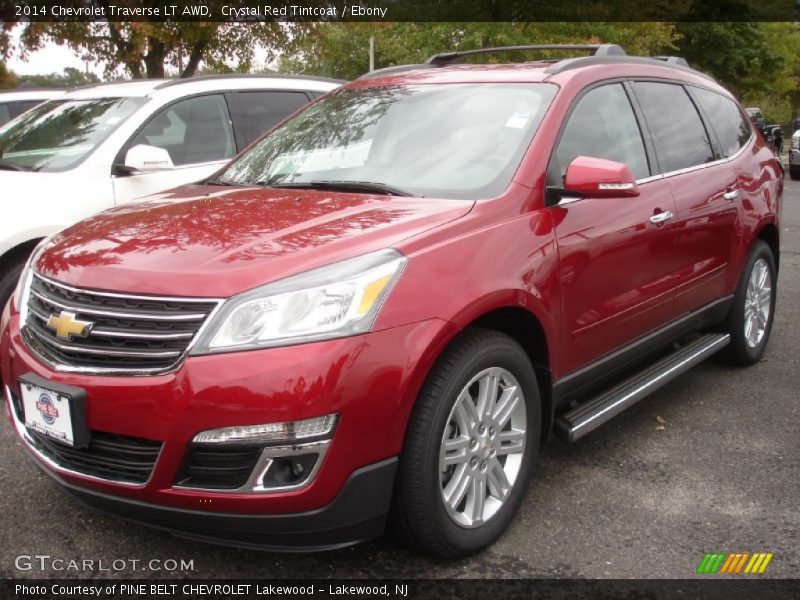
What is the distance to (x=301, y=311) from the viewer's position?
8.14 ft

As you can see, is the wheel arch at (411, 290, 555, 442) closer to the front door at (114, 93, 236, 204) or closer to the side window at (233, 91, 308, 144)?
the front door at (114, 93, 236, 204)

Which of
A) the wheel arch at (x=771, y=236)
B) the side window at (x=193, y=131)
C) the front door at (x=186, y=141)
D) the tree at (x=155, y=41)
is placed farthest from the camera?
the tree at (x=155, y=41)

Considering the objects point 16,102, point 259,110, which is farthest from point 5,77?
point 259,110

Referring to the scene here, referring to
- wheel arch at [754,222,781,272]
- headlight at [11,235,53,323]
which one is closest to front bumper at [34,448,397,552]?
headlight at [11,235,53,323]

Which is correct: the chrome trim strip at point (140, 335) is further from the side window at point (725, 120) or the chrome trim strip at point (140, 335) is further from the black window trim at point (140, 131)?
the side window at point (725, 120)

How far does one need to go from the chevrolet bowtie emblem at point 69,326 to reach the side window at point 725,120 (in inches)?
142

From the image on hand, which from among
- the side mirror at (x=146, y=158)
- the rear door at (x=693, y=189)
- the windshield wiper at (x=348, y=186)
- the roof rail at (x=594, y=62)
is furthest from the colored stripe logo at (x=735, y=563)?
the side mirror at (x=146, y=158)

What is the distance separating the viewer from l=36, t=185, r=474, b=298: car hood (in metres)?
2.55

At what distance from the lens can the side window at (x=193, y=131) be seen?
5.74 metres

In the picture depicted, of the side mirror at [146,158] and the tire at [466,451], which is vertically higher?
the side mirror at [146,158]

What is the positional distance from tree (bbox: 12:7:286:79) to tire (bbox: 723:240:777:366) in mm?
11361

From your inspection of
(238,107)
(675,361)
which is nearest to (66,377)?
(675,361)

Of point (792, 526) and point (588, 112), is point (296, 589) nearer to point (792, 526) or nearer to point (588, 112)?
point (792, 526)

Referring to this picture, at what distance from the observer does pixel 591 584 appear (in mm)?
2807
